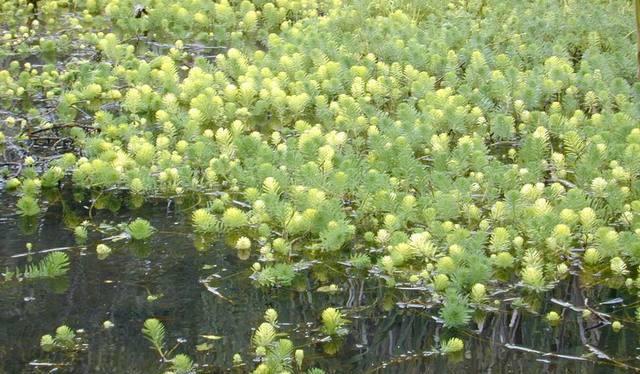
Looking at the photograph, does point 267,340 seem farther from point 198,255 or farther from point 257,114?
point 257,114

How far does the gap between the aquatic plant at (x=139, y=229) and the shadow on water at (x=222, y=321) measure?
63 millimetres

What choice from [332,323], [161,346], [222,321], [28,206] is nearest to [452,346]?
[332,323]

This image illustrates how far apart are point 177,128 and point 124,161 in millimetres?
695

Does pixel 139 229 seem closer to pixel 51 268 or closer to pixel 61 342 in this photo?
pixel 51 268

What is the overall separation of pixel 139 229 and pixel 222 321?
1.03 m

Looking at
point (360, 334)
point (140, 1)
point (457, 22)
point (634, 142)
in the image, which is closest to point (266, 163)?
point (360, 334)

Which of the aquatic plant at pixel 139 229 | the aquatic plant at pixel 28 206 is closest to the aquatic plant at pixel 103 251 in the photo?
the aquatic plant at pixel 139 229

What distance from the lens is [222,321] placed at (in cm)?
425

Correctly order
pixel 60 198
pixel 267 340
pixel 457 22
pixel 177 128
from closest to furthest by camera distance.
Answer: pixel 267 340, pixel 60 198, pixel 177 128, pixel 457 22

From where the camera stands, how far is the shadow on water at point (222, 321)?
154 inches

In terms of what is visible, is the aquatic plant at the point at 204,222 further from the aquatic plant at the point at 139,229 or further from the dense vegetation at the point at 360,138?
the aquatic plant at the point at 139,229

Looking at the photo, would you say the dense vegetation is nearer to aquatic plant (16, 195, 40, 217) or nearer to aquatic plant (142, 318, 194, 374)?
aquatic plant (142, 318, 194, 374)

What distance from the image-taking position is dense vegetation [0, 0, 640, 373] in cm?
467

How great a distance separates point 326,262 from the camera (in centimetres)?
489
